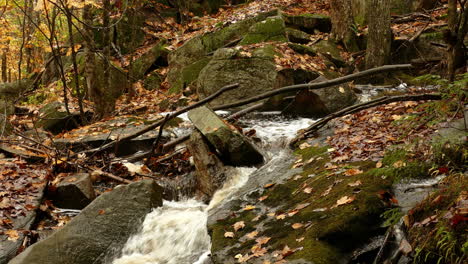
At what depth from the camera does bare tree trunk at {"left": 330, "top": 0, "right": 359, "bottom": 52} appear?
38.7 feet

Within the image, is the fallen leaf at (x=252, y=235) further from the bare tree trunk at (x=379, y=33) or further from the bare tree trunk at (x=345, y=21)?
the bare tree trunk at (x=345, y=21)

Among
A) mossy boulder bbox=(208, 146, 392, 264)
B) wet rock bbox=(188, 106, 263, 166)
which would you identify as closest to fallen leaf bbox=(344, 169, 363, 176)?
mossy boulder bbox=(208, 146, 392, 264)

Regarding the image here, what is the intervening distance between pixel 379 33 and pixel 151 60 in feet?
28.9

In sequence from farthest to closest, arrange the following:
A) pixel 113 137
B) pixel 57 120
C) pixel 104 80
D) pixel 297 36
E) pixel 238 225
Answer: pixel 297 36, pixel 104 80, pixel 57 120, pixel 113 137, pixel 238 225

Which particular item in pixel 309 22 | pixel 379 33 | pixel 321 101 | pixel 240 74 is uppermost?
pixel 309 22

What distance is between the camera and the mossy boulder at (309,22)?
13.7m

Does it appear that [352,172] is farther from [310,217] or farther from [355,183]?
[310,217]

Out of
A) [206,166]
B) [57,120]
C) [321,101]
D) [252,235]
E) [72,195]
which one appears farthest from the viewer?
[57,120]

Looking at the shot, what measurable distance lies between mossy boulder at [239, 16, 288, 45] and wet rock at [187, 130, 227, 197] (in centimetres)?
591

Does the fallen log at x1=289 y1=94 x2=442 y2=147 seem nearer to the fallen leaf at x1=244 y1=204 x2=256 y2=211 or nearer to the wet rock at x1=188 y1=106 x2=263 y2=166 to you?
the wet rock at x1=188 y1=106 x2=263 y2=166

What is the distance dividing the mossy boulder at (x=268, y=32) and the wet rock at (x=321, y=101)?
11.4 ft

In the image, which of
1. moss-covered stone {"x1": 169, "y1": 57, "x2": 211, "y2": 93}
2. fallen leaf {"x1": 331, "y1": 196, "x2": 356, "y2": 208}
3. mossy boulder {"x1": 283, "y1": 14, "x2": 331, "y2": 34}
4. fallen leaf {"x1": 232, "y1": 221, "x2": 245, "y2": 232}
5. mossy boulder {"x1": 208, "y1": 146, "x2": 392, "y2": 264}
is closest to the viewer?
mossy boulder {"x1": 208, "y1": 146, "x2": 392, "y2": 264}

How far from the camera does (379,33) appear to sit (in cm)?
991

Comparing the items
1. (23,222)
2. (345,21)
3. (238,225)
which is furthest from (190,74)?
(238,225)
